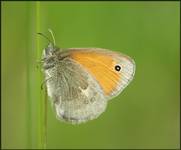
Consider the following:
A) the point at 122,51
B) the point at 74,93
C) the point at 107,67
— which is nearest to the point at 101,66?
the point at 107,67

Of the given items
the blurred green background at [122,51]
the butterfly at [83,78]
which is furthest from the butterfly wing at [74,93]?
the blurred green background at [122,51]

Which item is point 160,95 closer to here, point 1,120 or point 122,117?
point 122,117

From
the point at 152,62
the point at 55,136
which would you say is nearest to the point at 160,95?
the point at 152,62

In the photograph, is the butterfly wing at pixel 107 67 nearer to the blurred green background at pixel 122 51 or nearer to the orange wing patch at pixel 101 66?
the orange wing patch at pixel 101 66

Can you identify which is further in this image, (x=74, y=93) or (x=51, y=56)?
(x=74, y=93)

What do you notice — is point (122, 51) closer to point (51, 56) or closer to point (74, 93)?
point (74, 93)

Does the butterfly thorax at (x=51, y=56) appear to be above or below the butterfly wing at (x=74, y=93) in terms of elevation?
above

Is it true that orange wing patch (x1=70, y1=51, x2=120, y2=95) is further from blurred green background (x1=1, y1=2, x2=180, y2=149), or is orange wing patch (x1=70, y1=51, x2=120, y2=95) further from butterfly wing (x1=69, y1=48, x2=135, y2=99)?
blurred green background (x1=1, y1=2, x2=180, y2=149)

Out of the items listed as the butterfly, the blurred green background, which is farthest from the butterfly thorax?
the blurred green background
